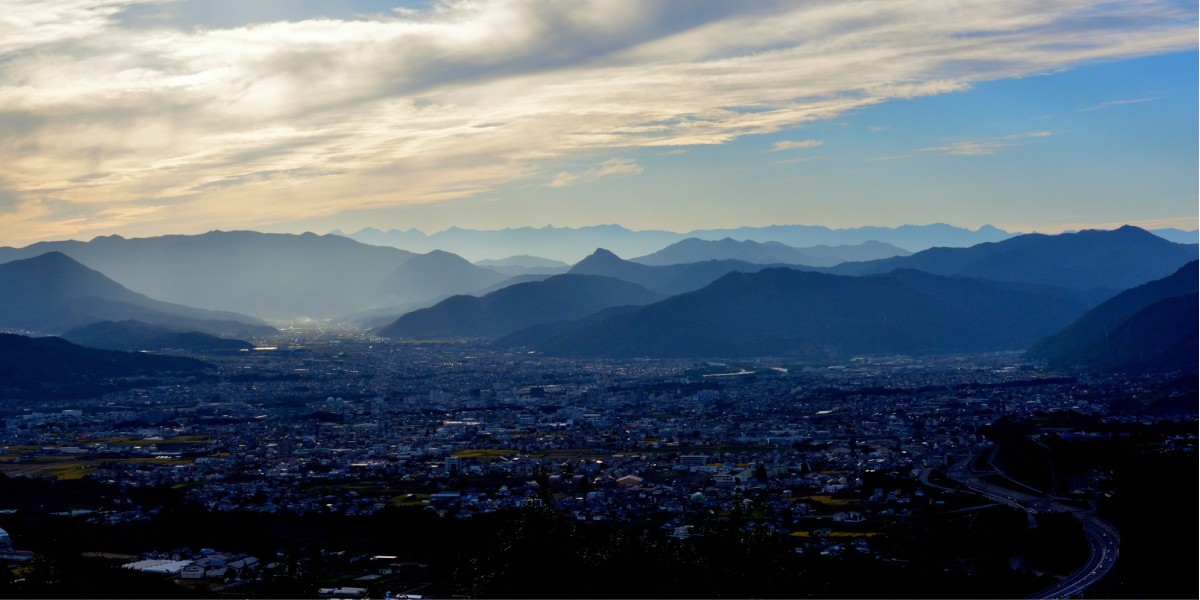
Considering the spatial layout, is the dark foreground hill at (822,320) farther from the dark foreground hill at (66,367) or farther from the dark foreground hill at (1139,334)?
the dark foreground hill at (66,367)

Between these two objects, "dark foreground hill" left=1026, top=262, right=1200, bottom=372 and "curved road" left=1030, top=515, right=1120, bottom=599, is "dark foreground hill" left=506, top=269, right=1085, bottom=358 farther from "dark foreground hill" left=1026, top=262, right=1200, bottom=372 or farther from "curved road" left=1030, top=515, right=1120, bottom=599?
"curved road" left=1030, top=515, right=1120, bottom=599

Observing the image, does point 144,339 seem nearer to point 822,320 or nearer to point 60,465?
point 822,320

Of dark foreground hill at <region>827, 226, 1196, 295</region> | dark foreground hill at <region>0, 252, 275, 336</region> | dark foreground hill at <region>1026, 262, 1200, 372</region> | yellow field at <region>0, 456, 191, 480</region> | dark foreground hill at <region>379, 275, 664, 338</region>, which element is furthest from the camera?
dark foreground hill at <region>0, 252, 275, 336</region>

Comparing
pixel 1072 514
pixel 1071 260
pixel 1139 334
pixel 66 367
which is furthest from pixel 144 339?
pixel 1071 260

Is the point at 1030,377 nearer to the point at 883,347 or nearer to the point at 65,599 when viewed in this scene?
the point at 883,347

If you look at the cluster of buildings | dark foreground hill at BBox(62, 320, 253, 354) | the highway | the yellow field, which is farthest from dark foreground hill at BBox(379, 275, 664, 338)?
the highway

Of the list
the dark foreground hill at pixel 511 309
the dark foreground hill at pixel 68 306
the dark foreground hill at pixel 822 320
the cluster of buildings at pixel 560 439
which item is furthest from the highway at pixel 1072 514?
the dark foreground hill at pixel 68 306
